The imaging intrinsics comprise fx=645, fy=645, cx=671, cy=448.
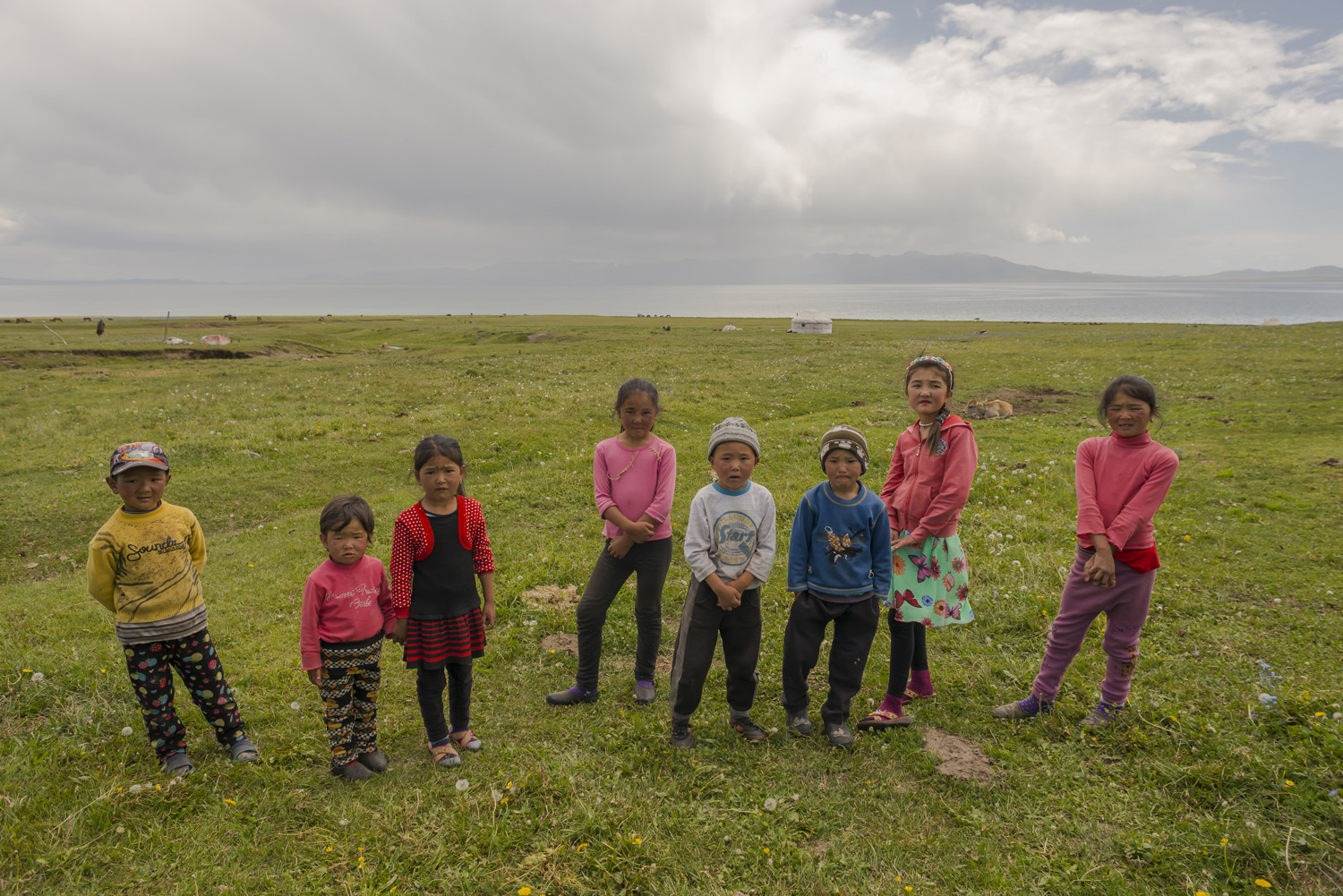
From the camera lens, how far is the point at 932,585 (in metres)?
6.02

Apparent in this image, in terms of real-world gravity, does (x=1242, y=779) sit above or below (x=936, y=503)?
below

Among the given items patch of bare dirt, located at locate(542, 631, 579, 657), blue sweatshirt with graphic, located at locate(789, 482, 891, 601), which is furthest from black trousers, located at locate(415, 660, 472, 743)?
blue sweatshirt with graphic, located at locate(789, 482, 891, 601)

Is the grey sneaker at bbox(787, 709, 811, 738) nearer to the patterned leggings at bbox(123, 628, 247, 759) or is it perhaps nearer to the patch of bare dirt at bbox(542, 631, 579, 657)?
the patch of bare dirt at bbox(542, 631, 579, 657)

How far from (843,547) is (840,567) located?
0.59ft

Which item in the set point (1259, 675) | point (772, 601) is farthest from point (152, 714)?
point (1259, 675)

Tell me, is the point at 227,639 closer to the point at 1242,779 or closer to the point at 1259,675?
the point at 1242,779

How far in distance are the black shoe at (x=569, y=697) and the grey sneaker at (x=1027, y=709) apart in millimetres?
3975

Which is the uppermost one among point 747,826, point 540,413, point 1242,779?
point 540,413

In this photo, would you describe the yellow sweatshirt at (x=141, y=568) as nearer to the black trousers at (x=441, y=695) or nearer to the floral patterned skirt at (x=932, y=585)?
the black trousers at (x=441, y=695)

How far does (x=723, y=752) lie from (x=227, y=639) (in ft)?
20.6

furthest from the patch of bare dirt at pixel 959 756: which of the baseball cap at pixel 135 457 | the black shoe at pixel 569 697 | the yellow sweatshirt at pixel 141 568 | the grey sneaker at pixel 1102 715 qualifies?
the baseball cap at pixel 135 457

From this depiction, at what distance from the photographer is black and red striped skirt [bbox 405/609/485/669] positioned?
5.39 metres

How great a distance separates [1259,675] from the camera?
250 inches

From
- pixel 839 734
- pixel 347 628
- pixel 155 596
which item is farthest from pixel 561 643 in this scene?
pixel 155 596
